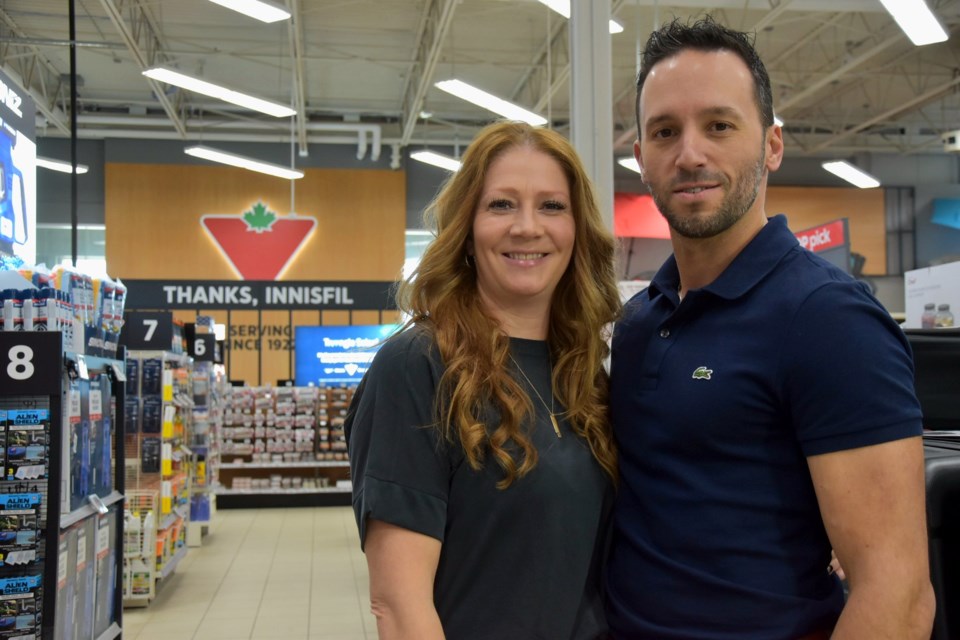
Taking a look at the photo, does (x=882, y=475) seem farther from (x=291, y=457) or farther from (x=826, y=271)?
(x=291, y=457)

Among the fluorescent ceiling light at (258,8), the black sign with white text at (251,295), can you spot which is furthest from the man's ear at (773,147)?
the black sign with white text at (251,295)

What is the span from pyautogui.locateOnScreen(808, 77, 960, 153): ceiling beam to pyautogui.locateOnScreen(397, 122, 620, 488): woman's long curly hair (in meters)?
15.1

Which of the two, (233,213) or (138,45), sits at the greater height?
(138,45)

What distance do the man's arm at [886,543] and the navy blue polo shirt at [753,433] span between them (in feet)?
0.12

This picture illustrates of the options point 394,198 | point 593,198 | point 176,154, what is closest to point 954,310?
point 593,198

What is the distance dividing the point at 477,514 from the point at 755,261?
0.66 metres

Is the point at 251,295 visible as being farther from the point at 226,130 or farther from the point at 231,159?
the point at 226,130

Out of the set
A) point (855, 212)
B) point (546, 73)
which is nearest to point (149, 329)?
point (546, 73)

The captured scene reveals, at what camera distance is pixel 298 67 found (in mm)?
14039

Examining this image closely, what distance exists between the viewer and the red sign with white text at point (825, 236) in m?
8.82

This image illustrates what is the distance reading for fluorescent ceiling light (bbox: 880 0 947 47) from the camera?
7295 mm

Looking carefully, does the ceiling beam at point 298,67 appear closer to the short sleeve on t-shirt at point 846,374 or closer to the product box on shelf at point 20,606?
the product box on shelf at point 20,606

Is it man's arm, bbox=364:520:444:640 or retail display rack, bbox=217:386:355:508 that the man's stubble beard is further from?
retail display rack, bbox=217:386:355:508

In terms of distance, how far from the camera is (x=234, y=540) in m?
10.2
